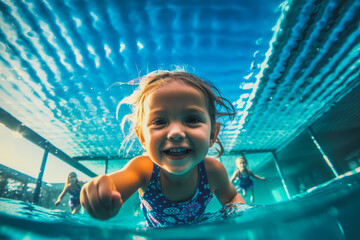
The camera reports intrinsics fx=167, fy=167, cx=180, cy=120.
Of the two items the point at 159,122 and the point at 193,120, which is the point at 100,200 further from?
the point at 193,120

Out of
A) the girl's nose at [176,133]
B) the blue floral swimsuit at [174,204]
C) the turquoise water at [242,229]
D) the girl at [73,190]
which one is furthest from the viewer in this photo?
the girl at [73,190]

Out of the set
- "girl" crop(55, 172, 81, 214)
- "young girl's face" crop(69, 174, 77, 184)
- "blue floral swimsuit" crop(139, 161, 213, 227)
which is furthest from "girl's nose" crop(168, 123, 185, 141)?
"young girl's face" crop(69, 174, 77, 184)

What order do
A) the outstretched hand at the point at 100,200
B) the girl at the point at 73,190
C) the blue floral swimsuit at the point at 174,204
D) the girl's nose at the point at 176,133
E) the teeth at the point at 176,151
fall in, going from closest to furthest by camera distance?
the outstretched hand at the point at 100,200, the girl's nose at the point at 176,133, the teeth at the point at 176,151, the blue floral swimsuit at the point at 174,204, the girl at the point at 73,190

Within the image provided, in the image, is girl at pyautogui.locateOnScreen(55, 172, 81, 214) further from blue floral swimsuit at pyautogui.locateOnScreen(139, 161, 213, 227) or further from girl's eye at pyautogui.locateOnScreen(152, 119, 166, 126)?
girl's eye at pyautogui.locateOnScreen(152, 119, 166, 126)

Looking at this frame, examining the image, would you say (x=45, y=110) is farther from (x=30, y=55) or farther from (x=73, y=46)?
(x=73, y=46)

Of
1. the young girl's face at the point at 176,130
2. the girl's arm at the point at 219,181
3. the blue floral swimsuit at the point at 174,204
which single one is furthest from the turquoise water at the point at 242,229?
the girl's arm at the point at 219,181

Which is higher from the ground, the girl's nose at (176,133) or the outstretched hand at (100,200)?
the girl's nose at (176,133)

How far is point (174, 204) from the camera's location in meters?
2.33

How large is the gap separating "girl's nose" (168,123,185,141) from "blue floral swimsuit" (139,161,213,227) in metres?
1.09

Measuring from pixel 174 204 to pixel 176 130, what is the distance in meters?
1.38

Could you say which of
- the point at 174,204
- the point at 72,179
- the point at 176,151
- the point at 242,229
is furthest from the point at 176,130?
the point at 72,179

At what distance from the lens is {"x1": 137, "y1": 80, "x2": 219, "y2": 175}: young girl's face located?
1.53 meters

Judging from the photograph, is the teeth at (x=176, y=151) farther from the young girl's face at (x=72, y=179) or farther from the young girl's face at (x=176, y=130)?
the young girl's face at (x=72, y=179)

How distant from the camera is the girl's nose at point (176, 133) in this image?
1468 millimetres
